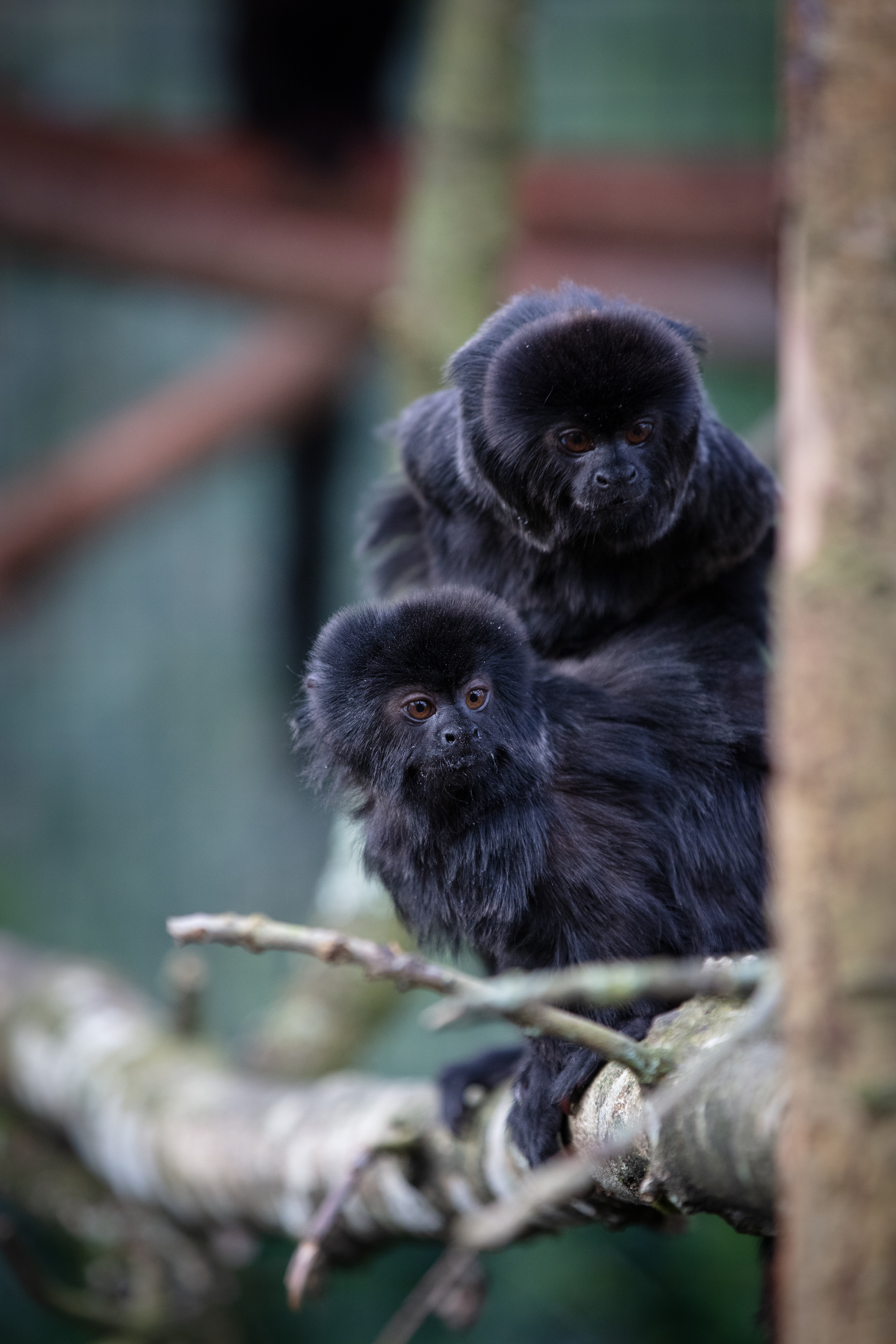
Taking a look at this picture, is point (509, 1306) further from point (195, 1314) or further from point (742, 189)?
point (742, 189)

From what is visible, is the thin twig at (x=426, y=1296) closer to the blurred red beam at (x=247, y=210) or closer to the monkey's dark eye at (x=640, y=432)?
the monkey's dark eye at (x=640, y=432)

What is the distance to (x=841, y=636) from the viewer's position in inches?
40.4

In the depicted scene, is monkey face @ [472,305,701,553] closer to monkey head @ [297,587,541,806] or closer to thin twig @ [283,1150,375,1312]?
monkey head @ [297,587,541,806]

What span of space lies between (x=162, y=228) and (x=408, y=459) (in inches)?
153

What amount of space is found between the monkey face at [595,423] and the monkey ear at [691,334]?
9 cm

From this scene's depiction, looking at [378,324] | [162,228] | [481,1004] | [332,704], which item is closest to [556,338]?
[332,704]

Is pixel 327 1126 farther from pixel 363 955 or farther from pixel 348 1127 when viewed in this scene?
pixel 363 955

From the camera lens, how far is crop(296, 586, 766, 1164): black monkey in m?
2.05

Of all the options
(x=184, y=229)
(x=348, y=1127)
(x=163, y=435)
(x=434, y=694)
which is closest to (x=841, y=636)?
A: (x=434, y=694)

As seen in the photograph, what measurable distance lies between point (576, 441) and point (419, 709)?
1.65 feet

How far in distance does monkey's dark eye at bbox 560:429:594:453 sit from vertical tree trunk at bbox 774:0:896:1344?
43.8 inches

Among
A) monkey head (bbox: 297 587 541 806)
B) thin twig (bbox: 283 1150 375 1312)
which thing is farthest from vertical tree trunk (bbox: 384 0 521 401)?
thin twig (bbox: 283 1150 375 1312)

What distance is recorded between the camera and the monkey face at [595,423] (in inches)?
81.6

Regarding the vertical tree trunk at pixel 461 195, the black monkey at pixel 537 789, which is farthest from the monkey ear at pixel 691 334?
the vertical tree trunk at pixel 461 195
